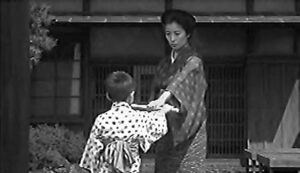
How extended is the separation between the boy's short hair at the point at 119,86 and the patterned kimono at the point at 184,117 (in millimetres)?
390

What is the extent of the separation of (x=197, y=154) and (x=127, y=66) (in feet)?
21.3

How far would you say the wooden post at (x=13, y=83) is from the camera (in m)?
2.30

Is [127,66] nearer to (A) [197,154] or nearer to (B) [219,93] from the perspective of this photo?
(B) [219,93]

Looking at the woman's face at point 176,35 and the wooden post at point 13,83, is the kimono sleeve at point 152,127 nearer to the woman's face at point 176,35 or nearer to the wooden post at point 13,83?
the woman's face at point 176,35

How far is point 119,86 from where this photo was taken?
4.11 m

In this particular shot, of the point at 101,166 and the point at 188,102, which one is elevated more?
the point at 188,102

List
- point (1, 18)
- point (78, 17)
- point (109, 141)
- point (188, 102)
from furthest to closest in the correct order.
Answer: point (78, 17)
point (188, 102)
point (109, 141)
point (1, 18)

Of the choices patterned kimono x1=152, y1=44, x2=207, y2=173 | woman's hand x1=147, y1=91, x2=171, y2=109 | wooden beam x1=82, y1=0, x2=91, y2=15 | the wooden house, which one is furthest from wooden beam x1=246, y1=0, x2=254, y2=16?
woman's hand x1=147, y1=91, x2=171, y2=109

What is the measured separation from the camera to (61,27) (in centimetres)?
1098

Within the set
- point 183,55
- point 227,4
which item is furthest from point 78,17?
point 183,55

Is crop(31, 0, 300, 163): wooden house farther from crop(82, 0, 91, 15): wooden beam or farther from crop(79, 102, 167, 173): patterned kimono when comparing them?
crop(79, 102, 167, 173): patterned kimono

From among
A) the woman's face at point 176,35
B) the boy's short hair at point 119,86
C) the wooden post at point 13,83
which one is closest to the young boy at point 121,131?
the boy's short hair at point 119,86

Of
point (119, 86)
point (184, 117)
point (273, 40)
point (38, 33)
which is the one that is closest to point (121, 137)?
point (119, 86)

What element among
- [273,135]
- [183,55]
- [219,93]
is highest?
[183,55]
